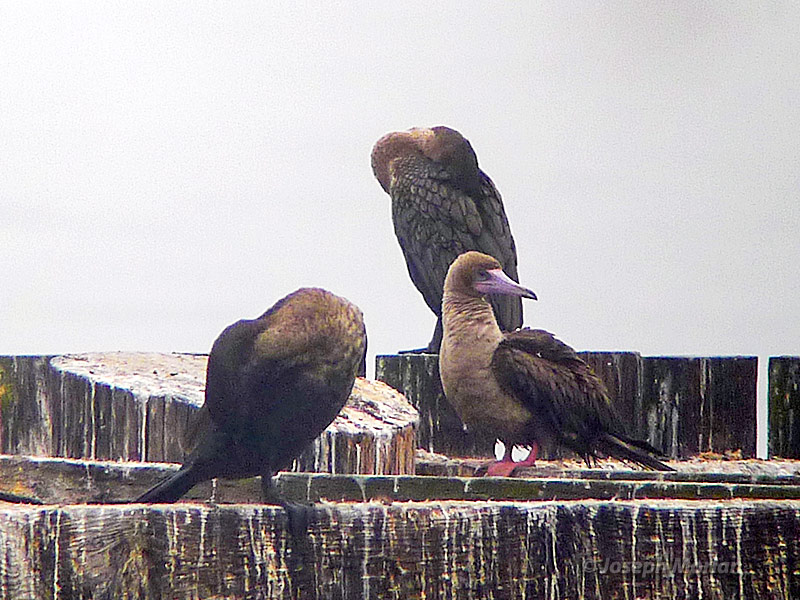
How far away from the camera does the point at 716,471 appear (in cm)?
547

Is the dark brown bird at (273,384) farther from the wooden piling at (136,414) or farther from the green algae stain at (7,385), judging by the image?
the green algae stain at (7,385)

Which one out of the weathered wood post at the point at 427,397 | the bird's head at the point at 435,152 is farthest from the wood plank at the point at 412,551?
the bird's head at the point at 435,152

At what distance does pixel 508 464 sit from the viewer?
19.2ft

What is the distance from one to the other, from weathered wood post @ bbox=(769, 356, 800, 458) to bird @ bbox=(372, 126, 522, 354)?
4.70 ft

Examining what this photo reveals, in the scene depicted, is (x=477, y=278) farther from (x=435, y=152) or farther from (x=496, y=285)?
(x=435, y=152)

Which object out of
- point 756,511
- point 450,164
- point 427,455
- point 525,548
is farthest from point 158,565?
point 450,164

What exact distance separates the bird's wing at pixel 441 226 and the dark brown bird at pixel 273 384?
11.2 ft

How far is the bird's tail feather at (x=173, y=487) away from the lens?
3.47 meters

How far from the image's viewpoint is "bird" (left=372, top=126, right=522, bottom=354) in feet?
24.4

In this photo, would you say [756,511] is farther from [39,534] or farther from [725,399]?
[725,399]

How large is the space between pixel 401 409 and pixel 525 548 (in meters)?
2.84

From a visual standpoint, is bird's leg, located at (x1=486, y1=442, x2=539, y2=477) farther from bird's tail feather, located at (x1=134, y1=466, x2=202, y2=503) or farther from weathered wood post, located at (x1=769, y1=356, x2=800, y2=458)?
bird's tail feather, located at (x1=134, y1=466, x2=202, y2=503)

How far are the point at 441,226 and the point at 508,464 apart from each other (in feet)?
6.42

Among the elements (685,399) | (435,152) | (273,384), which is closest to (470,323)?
(685,399)
